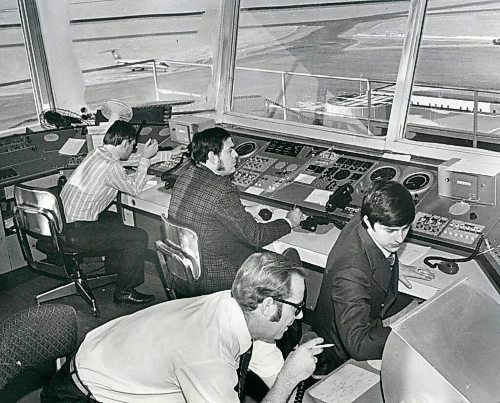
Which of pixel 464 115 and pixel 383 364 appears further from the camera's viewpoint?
pixel 464 115

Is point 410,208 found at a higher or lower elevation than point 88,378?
higher

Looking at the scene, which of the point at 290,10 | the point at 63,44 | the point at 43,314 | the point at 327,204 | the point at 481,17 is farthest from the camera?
the point at 481,17

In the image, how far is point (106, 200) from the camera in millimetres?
3473

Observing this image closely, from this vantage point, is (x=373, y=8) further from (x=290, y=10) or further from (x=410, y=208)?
(x=410, y=208)

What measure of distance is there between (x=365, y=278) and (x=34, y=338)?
0.98 metres

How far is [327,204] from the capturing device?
9.42 ft

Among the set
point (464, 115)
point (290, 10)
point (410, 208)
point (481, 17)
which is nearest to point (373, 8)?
point (290, 10)

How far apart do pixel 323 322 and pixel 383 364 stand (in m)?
0.68

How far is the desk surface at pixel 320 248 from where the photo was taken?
2.22 m

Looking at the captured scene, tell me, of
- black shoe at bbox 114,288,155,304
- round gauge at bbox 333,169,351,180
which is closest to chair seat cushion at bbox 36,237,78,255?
black shoe at bbox 114,288,155,304

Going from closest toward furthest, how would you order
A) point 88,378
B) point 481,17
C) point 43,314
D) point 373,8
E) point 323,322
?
point 88,378
point 43,314
point 323,322
point 373,8
point 481,17

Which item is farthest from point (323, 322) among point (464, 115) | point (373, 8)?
point (373, 8)

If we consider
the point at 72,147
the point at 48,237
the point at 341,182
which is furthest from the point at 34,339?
the point at 72,147

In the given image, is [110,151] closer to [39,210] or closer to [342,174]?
[39,210]
